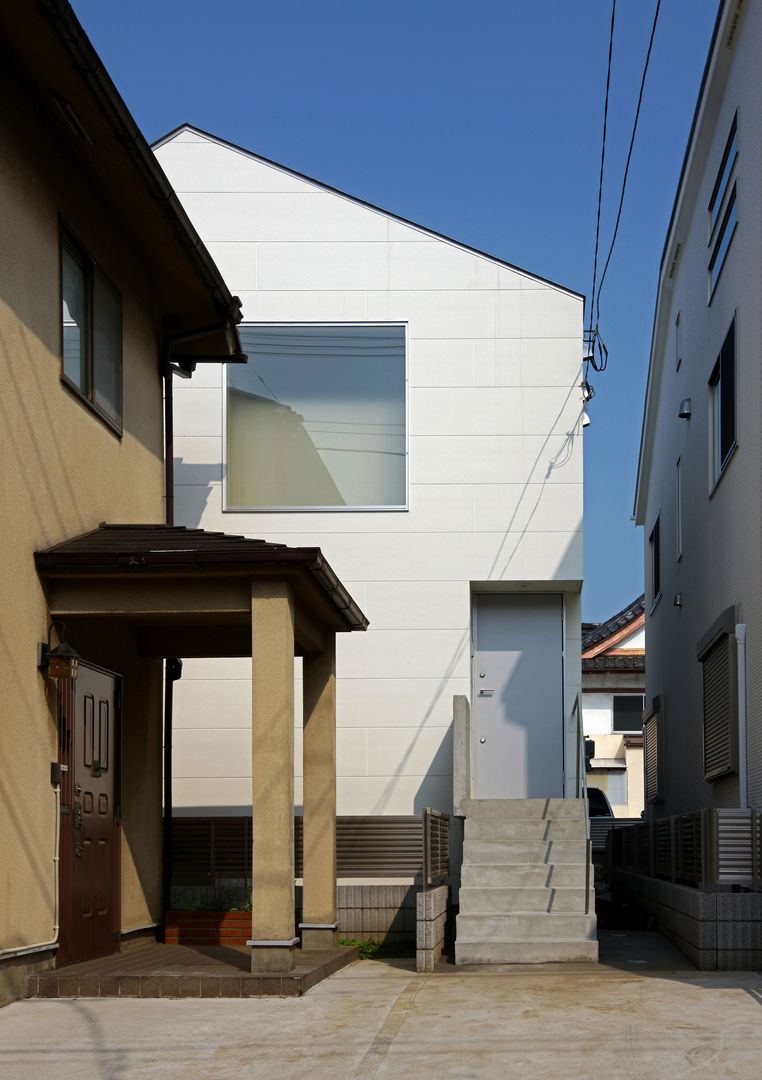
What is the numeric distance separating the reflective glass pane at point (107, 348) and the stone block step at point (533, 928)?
192 inches

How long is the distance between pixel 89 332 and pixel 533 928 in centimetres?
563

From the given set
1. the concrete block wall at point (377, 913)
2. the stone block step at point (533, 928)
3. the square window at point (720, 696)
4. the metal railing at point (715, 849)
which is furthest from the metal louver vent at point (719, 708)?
the concrete block wall at point (377, 913)

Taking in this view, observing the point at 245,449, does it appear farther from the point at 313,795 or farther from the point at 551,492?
the point at 313,795

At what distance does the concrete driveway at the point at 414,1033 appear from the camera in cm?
561

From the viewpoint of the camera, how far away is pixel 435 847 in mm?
10859

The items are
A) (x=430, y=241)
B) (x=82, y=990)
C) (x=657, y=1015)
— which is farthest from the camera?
(x=430, y=241)

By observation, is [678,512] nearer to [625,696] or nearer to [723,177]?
[723,177]

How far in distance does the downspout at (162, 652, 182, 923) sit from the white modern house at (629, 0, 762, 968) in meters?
4.23

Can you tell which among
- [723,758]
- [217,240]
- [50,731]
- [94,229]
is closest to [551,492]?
[723,758]

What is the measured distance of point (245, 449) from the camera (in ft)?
42.8

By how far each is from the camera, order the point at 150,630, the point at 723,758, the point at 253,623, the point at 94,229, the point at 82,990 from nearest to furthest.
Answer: the point at 82,990 → the point at 253,623 → the point at 94,229 → the point at 150,630 → the point at 723,758

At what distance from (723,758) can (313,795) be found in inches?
174

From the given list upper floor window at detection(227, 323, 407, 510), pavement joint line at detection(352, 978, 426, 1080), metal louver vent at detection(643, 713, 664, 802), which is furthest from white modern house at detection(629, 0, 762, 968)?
upper floor window at detection(227, 323, 407, 510)

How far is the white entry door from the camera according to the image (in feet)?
43.1
